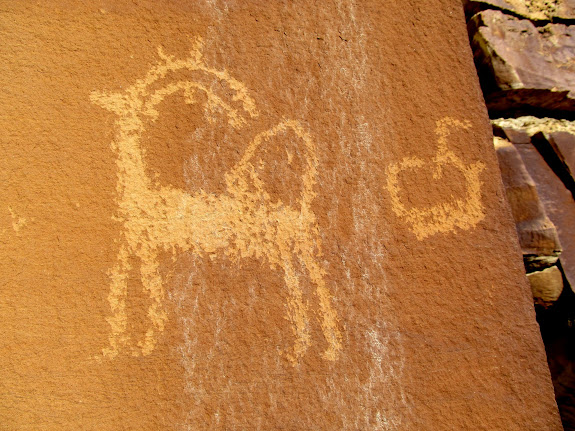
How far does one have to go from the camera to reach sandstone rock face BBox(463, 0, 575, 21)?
132cm

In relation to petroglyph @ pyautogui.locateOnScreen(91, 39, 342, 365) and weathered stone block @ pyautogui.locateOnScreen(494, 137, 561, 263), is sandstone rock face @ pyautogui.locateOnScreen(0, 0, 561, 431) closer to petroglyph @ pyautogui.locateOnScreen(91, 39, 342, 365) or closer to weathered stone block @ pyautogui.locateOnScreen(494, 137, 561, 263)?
petroglyph @ pyautogui.locateOnScreen(91, 39, 342, 365)

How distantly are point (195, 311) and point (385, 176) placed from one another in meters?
0.52

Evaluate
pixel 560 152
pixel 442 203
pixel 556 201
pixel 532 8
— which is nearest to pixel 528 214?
pixel 556 201

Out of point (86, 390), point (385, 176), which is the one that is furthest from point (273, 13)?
point (86, 390)

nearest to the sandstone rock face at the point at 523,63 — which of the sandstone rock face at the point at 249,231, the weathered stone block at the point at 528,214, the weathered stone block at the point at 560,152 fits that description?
the weathered stone block at the point at 560,152

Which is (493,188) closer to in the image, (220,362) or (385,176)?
(385,176)

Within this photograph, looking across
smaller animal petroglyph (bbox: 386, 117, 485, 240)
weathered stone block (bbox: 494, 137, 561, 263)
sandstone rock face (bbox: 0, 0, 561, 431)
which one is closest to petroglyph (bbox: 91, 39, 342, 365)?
sandstone rock face (bbox: 0, 0, 561, 431)

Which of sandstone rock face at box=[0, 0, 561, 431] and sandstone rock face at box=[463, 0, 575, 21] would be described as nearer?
sandstone rock face at box=[0, 0, 561, 431]

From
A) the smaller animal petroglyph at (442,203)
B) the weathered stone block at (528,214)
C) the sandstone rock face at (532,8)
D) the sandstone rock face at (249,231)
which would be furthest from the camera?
the sandstone rock face at (532,8)

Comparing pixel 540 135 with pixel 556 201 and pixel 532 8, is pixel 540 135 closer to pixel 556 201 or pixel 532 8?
pixel 556 201

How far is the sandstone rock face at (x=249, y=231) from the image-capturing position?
827mm

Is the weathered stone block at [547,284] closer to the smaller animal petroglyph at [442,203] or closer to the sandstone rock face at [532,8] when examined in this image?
the smaller animal petroglyph at [442,203]

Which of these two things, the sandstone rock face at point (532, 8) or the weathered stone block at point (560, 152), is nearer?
the weathered stone block at point (560, 152)

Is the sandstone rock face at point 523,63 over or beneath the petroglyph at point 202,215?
over
